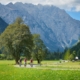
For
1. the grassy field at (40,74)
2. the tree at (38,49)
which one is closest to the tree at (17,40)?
the tree at (38,49)

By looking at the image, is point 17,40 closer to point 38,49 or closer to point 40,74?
point 38,49

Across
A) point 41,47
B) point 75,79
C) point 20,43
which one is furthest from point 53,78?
point 41,47

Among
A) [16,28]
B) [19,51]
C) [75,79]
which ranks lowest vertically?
[75,79]

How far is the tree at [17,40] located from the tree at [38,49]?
25.6 m

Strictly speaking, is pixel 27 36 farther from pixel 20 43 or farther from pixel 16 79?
pixel 16 79

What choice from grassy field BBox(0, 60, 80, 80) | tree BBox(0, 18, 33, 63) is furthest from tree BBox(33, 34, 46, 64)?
grassy field BBox(0, 60, 80, 80)

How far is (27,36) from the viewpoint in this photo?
99.1 m

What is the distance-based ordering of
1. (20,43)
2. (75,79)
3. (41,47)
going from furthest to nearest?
1. (41,47)
2. (20,43)
3. (75,79)

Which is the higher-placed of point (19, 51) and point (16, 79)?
point (19, 51)

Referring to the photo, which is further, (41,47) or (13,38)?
(41,47)

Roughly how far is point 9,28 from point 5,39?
5440mm

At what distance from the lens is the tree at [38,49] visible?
126 meters

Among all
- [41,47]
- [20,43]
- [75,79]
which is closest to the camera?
[75,79]

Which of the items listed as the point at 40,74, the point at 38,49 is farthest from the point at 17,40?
the point at 40,74
